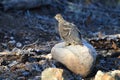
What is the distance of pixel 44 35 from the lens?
1185 cm

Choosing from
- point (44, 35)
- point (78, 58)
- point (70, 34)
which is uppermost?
point (70, 34)

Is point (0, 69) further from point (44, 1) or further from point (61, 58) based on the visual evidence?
point (44, 1)

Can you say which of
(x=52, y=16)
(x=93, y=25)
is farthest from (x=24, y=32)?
(x=93, y=25)

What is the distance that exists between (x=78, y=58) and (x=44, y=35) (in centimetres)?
366

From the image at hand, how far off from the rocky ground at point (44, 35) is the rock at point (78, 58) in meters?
0.12

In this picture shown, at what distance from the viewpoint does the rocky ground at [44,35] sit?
28.3 ft

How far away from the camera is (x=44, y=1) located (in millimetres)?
13578

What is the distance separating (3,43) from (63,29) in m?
2.49

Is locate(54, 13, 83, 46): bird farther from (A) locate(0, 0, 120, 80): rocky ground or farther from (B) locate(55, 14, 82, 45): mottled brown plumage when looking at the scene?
(A) locate(0, 0, 120, 80): rocky ground

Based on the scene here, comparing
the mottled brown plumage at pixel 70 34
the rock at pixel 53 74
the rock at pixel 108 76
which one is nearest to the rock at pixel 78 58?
the mottled brown plumage at pixel 70 34

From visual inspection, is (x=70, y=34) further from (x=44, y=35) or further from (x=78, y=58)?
(x=44, y=35)

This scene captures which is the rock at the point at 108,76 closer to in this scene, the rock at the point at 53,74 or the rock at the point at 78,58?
the rock at the point at 53,74

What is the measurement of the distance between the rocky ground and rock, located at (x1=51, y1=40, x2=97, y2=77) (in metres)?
0.12

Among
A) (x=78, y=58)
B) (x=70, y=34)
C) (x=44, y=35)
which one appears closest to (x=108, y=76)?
(x=78, y=58)
